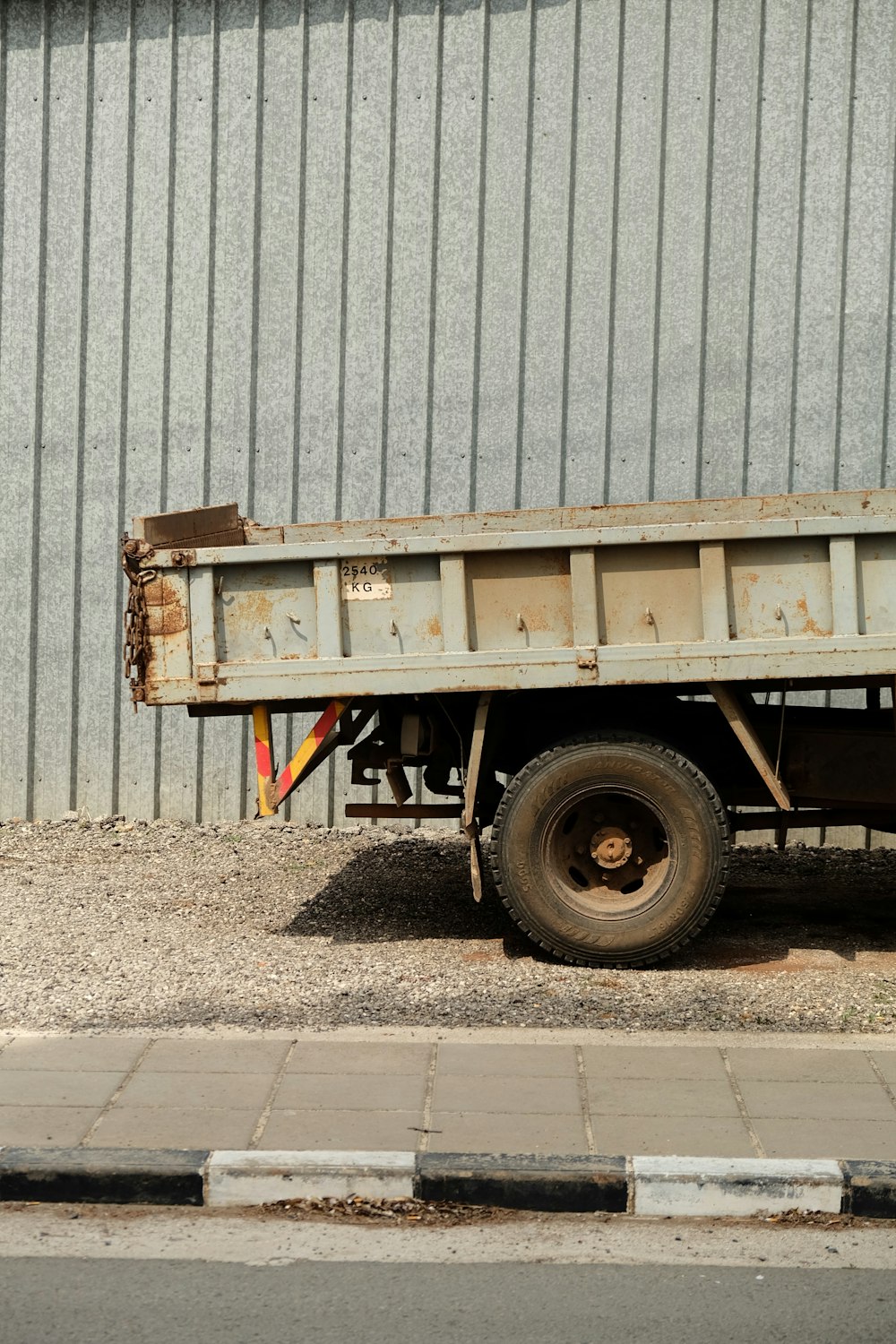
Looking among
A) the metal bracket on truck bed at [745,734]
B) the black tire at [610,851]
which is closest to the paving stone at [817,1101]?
the black tire at [610,851]

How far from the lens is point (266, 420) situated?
10.6m

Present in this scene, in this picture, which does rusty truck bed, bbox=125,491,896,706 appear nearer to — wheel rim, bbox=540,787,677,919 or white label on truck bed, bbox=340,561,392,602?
white label on truck bed, bbox=340,561,392,602

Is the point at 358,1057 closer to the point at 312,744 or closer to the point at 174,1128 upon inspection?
the point at 174,1128

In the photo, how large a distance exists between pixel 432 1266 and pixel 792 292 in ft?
24.6

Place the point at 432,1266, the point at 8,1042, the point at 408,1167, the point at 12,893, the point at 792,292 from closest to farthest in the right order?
the point at 432,1266 → the point at 408,1167 → the point at 8,1042 → the point at 12,893 → the point at 792,292

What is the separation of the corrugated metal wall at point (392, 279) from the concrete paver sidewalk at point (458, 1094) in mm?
4658

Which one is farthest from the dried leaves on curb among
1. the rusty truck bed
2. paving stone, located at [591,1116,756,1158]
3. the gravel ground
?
the rusty truck bed

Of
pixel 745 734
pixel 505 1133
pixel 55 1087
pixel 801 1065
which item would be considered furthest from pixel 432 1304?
pixel 745 734

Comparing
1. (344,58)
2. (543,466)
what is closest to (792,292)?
(543,466)

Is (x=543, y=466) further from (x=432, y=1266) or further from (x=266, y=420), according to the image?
(x=432, y=1266)

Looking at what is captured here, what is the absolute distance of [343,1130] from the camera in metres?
5.36

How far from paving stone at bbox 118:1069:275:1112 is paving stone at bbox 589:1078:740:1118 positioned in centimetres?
124

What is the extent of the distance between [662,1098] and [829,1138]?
64 centimetres

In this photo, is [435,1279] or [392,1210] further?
[392,1210]
